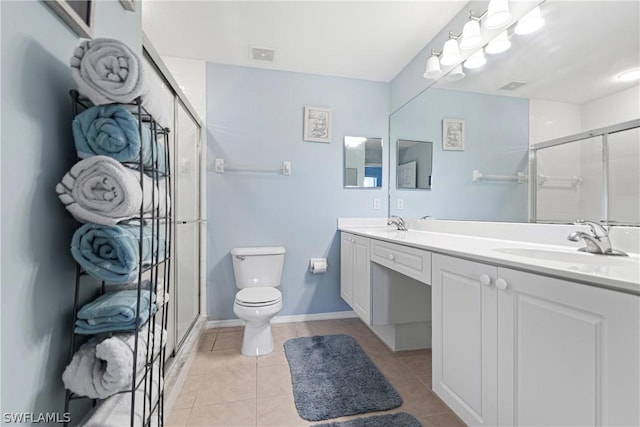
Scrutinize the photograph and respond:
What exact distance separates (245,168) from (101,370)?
1.83 metres

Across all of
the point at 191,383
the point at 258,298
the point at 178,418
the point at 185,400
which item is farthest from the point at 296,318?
the point at 178,418

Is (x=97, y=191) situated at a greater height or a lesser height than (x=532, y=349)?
greater

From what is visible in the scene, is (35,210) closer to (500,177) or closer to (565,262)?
(565,262)

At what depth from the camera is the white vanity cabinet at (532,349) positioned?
532 mm

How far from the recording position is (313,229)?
243cm

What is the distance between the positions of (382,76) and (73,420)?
286 centimetres

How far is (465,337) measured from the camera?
0.93 m

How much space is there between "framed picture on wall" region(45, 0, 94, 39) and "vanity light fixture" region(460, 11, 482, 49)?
178 cm

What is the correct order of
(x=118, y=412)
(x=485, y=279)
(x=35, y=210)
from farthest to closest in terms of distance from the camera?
(x=485, y=279) → (x=118, y=412) → (x=35, y=210)

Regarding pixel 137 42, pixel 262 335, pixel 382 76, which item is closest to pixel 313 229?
pixel 262 335

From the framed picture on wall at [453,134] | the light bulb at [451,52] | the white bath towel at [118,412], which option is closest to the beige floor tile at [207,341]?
the white bath towel at [118,412]

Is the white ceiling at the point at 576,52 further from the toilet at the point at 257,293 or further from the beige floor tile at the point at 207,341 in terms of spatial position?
the beige floor tile at the point at 207,341

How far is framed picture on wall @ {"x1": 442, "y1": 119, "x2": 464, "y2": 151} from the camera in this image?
1790 millimetres

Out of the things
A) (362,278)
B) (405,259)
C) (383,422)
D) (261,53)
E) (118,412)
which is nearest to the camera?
(118,412)
